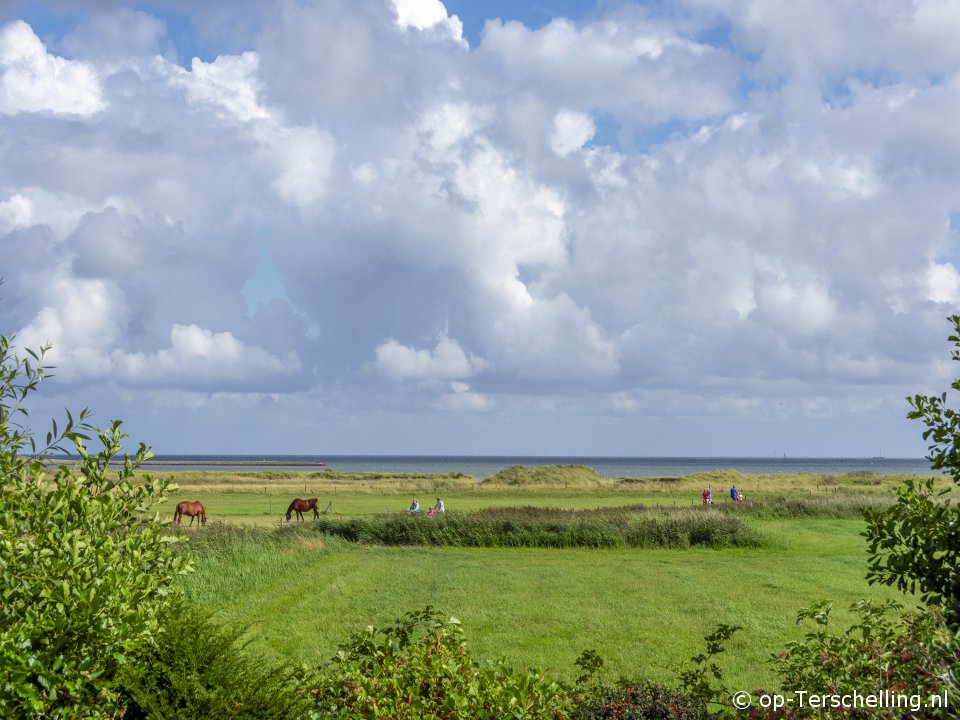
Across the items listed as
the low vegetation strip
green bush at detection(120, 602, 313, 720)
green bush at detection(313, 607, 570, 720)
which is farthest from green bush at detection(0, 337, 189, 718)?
the low vegetation strip

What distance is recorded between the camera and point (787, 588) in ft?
75.7

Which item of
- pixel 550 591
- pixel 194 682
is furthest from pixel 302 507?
pixel 194 682

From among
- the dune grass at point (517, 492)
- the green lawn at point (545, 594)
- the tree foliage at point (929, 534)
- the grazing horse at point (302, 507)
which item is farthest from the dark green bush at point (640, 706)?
the dune grass at point (517, 492)

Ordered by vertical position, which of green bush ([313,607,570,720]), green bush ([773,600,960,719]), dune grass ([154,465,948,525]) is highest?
green bush ([773,600,960,719])

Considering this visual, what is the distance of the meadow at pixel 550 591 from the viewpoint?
15.8 metres

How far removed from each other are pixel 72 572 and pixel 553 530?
32.7 m

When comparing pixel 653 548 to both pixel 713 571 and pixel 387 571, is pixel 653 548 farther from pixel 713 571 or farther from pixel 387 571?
pixel 387 571

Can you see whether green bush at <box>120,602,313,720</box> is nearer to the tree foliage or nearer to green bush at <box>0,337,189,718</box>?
green bush at <box>0,337,189,718</box>

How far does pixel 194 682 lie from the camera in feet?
21.1

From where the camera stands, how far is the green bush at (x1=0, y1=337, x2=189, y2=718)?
4.68 meters

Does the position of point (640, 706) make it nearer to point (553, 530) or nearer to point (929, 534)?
point (929, 534)

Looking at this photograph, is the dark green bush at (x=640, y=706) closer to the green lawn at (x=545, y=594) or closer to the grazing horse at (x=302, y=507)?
the green lawn at (x=545, y=594)

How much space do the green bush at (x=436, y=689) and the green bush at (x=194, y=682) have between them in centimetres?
46

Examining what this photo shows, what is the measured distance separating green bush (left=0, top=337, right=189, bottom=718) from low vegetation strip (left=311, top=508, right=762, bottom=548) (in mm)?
30936
